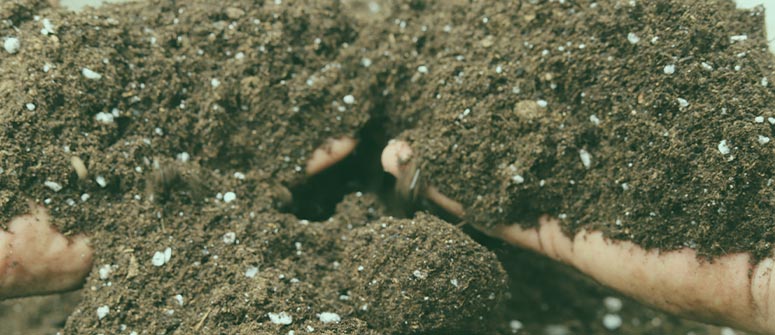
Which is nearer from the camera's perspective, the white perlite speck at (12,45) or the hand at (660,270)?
the hand at (660,270)

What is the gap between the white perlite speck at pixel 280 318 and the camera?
3.82ft

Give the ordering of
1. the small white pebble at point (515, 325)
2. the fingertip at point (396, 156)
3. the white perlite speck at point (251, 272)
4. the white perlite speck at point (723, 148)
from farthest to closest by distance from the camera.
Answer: the small white pebble at point (515, 325), the fingertip at point (396, 156), the white perlite speck at point (251, 272), the white perlite speck at point (723, 148)

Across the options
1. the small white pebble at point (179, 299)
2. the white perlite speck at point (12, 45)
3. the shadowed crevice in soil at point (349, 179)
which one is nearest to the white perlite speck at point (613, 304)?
the shadowed crevice in soil at point (349, 179)

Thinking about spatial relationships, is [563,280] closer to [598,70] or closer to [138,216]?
[598,70]

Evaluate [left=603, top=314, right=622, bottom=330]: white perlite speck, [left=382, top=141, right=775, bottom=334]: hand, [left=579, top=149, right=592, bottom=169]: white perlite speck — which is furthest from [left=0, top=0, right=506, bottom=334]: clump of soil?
[left=603, top=314, right=622, bottom=330]: white perlite speck

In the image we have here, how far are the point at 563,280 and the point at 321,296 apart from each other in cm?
86

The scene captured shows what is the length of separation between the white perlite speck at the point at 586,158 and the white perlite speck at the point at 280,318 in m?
0.66

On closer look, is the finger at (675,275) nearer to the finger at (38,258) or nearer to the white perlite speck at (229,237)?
the white perlite speck at (229,237)

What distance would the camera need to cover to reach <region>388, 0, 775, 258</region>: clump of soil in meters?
1.13

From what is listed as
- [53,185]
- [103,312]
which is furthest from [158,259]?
[53,185]

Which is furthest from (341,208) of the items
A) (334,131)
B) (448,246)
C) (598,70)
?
(598,70)

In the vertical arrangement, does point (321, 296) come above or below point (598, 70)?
below

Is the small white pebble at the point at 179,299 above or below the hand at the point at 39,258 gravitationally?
below

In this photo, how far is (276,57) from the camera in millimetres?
1440
